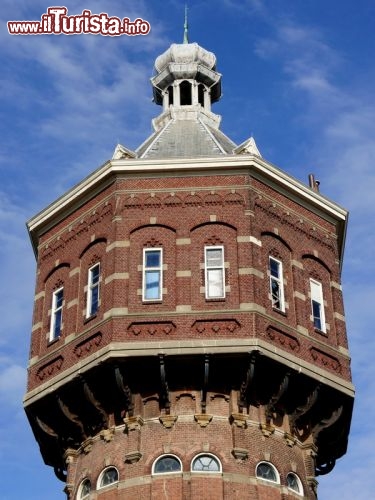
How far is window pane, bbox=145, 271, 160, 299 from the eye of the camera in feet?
115

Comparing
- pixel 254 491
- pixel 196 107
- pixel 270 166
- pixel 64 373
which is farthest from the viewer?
pixel 196 107

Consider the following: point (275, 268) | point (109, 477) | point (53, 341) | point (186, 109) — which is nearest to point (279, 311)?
point (275, 268)

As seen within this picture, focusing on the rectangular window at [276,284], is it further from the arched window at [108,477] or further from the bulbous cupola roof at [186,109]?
the arched window at [108,477]

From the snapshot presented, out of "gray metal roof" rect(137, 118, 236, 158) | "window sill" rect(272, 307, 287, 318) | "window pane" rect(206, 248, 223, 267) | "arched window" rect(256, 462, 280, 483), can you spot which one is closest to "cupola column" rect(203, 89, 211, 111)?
"gray metal roof" rect(137, 118, 236, 158)

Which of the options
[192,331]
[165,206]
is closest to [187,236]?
[165,206]

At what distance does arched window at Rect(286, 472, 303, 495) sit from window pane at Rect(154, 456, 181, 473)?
372 cm

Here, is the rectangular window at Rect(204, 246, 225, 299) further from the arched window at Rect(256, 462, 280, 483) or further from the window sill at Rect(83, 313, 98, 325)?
the arched window at Rect(256, 462, 280, 483)

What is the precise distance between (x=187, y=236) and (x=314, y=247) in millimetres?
5037

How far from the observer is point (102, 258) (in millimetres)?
36625

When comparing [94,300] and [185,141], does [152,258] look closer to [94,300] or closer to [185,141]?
[94,300]

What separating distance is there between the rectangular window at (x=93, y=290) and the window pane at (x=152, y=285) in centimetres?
187

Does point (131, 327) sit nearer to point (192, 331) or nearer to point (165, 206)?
point (192, 331)

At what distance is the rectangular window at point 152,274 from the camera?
35.0 meters

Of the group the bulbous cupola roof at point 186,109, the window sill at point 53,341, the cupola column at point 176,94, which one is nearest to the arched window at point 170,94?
the bulbous cupola roof at point 186,109
